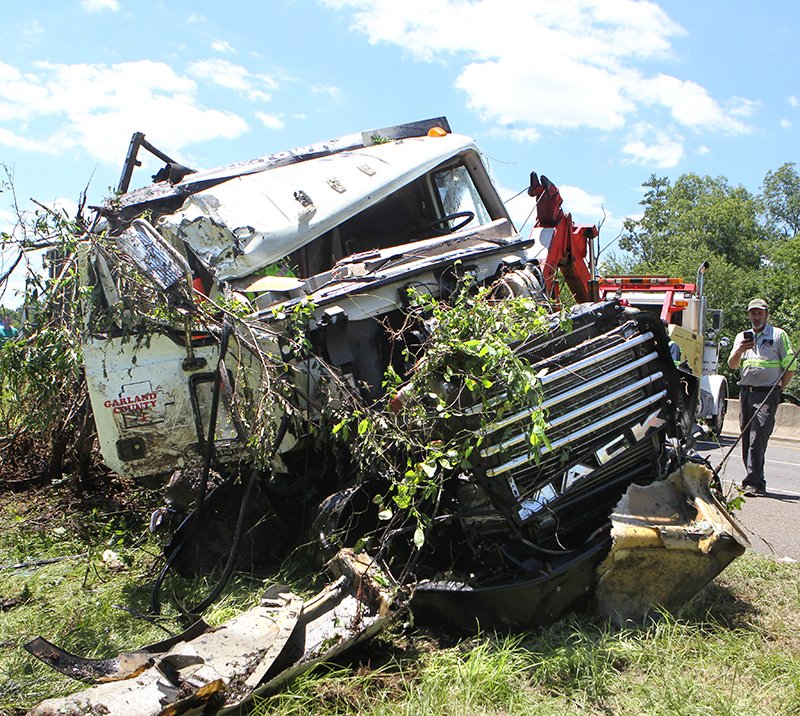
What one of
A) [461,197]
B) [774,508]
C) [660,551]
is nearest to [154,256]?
[461,197]

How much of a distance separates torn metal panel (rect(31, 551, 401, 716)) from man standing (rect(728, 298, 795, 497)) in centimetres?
434

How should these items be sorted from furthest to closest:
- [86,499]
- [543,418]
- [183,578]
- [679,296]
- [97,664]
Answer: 1. [679,296]
2. [86,499]
3. [183,578]
4. [543,418]
5. [97,664]

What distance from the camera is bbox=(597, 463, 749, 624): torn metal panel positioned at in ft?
10.8

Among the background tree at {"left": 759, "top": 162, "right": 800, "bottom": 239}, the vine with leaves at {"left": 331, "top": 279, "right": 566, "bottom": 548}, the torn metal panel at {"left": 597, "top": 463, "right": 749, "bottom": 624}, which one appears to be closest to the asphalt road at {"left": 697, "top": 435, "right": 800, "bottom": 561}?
the torn metal panel at {"left": 597, "top": 463, "right": 749, "bottom": 624}

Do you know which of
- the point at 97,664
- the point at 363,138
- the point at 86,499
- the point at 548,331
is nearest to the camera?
the point at 97,664

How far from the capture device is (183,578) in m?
4.28

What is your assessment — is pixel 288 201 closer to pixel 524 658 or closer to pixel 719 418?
pixel 524 658

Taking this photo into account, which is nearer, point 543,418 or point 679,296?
point 543,418

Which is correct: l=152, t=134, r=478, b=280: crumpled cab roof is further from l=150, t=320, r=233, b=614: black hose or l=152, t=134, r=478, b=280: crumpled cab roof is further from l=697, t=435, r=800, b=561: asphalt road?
l=697, t=435, r=800, b=561: asphalt road

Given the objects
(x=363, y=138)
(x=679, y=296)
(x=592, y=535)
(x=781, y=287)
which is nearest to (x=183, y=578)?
(x=592, y=535)

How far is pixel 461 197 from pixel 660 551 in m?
3.24

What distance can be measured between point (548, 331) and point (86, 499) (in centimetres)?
374

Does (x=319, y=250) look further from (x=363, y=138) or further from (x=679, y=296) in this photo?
(x=679, y=296)

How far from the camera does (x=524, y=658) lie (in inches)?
122
